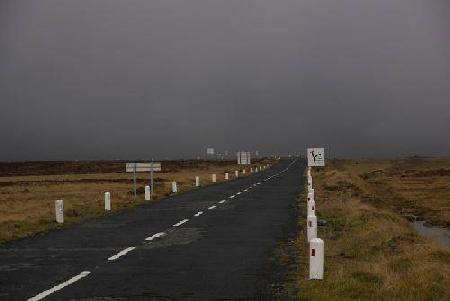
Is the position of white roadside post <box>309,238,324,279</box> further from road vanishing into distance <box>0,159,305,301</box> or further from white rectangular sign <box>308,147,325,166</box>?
white rectangular sign <box>308,147,325,166</box>

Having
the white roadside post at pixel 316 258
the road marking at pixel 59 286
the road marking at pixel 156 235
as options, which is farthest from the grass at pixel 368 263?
the road marking at pixel 156 235

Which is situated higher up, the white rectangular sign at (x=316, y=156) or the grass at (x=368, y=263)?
the white rectangular sign at (x=316, y=156)

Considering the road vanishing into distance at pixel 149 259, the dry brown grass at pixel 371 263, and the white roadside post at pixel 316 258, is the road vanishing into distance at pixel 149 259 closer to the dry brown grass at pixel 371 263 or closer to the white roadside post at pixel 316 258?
the white roadside post at pixel 316 258

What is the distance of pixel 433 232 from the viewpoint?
1204 inches

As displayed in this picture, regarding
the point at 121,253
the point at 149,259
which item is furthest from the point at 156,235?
the point at 149,259

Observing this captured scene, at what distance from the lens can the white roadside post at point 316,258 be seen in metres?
10.6

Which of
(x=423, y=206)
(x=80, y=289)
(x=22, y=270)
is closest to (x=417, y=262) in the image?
(x=80, y=289)

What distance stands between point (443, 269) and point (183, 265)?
5.27m

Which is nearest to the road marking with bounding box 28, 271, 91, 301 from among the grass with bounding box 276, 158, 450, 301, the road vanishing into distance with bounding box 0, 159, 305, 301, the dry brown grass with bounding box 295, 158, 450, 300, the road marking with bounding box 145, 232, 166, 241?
the road vanishing into distance with bounding box 0, 159, 305, 301

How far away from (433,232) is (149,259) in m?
20.9

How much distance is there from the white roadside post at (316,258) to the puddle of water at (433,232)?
1715 cm

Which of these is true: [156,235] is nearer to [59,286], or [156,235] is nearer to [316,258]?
[59,286]

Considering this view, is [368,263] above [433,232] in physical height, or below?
above

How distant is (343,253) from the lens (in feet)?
50.1
